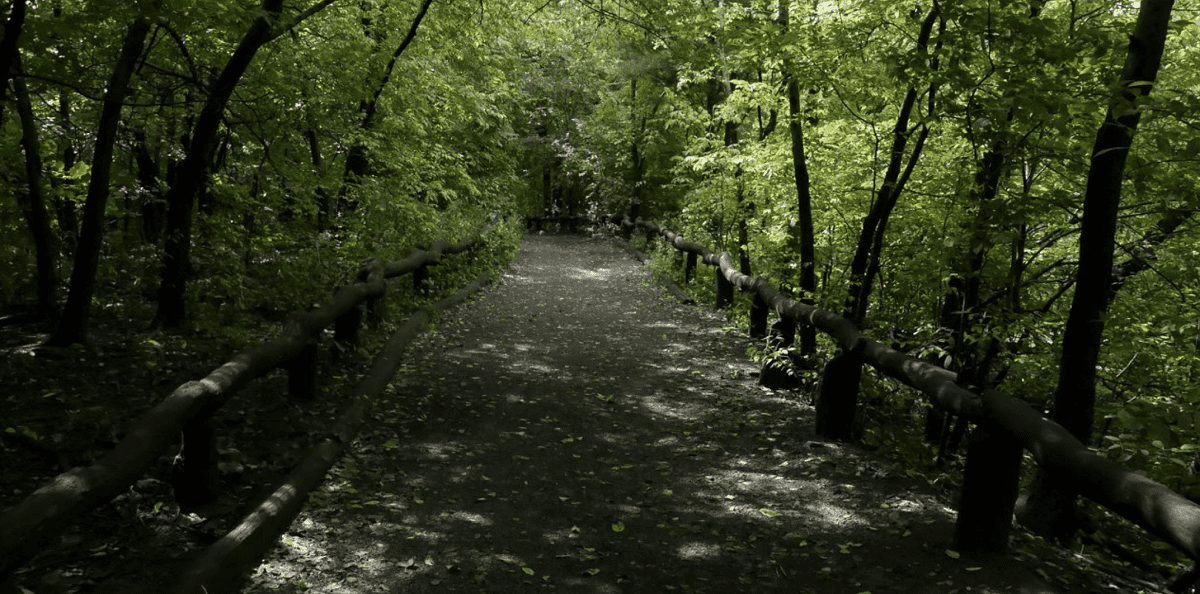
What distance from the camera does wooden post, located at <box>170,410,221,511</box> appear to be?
13.8ft

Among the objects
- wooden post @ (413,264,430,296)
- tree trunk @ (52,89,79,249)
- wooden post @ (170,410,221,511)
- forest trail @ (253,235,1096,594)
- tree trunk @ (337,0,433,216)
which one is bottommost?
forest trail @ (253,235,1096,594)

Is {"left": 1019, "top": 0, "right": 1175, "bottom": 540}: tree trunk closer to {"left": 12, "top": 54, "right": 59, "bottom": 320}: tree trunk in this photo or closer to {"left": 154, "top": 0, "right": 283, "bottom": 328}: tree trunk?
{"left": 154, "top": 0, "right": 283, "bottom": 328}: tree trunk

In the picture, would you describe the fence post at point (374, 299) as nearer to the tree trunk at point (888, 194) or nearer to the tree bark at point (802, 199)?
the tree bark at point (802, 199)

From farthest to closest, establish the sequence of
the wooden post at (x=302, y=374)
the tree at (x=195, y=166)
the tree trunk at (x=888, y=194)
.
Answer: the tree at (x=195, y=166) → the wooden post at (x=302, y=374) → the tree trunk at (x=888, y=194)

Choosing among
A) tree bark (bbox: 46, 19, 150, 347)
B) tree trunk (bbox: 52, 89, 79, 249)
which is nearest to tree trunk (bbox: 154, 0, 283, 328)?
tree bark (bbox: 46, 19, 150, 347)

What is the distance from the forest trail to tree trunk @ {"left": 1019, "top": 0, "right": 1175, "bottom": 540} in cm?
93

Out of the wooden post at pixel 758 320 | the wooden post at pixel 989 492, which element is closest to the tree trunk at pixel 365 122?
the wooden post at pixel 758 320

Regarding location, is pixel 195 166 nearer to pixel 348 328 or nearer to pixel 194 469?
pixel 348 328

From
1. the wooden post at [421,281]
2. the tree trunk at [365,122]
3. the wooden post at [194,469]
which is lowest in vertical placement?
the wooden post at [194,469]

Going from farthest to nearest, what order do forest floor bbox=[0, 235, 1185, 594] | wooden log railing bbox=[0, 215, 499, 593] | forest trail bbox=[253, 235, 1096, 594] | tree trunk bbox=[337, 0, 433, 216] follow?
tree trunk bbox=[337, 0, 433, 216] < forest trail bbox=[253, 235, 1096, 594] < forest floor bbox=[0, 235, 1185, 594] < wooden log railing bbox=[0, 215, 499, 593]

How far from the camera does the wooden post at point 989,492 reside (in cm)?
399

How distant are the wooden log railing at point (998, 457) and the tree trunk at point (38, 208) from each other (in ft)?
23.4

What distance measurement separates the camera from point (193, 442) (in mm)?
4203

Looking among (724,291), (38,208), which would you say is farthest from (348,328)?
(724,291)
